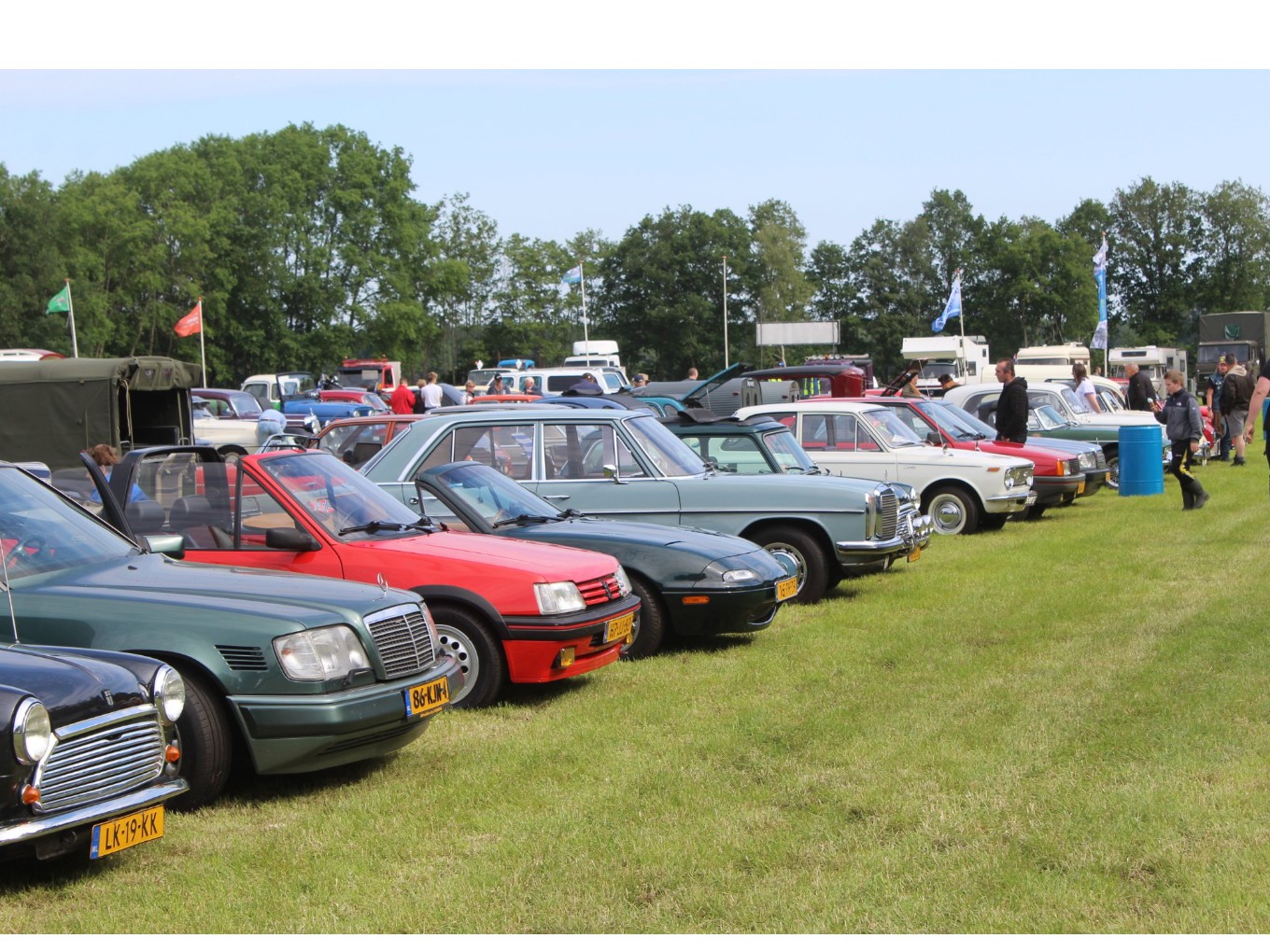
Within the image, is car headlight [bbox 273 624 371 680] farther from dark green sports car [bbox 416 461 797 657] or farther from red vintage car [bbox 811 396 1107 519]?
red vintage car [bbox 811 396 1107 519]

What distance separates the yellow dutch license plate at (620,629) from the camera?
27.8ft

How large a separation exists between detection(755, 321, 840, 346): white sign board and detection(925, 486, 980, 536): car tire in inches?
1743

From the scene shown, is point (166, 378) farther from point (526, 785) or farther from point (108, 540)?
point (526, 785)

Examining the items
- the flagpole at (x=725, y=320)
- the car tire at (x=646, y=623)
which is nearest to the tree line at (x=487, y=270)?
the flagpole at (x=725, y=320)

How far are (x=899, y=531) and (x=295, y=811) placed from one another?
758cm

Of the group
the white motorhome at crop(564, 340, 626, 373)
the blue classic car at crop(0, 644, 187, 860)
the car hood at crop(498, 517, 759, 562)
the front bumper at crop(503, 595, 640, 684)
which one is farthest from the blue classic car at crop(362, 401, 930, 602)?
the white motorhome at crop(564, 340, 626, 373)

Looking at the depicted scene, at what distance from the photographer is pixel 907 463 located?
1723cm

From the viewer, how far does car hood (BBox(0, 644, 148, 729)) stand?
4.93m

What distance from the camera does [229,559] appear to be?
8219mm

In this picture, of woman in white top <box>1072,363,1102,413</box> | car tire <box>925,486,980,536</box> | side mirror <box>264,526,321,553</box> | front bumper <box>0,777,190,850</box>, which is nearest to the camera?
front bumper <box>0,777,190,850</box>

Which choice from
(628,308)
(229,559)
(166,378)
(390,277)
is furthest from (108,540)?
(628,308)

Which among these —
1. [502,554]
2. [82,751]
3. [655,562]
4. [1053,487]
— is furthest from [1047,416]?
[82,751]

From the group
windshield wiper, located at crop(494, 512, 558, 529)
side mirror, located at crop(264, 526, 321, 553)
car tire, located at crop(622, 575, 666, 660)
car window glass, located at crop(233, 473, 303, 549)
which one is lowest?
car tire, located at crop(622, 575, 666, 660)

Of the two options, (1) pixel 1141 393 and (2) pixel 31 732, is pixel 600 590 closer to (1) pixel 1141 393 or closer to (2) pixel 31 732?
(2) pixel 31 732
